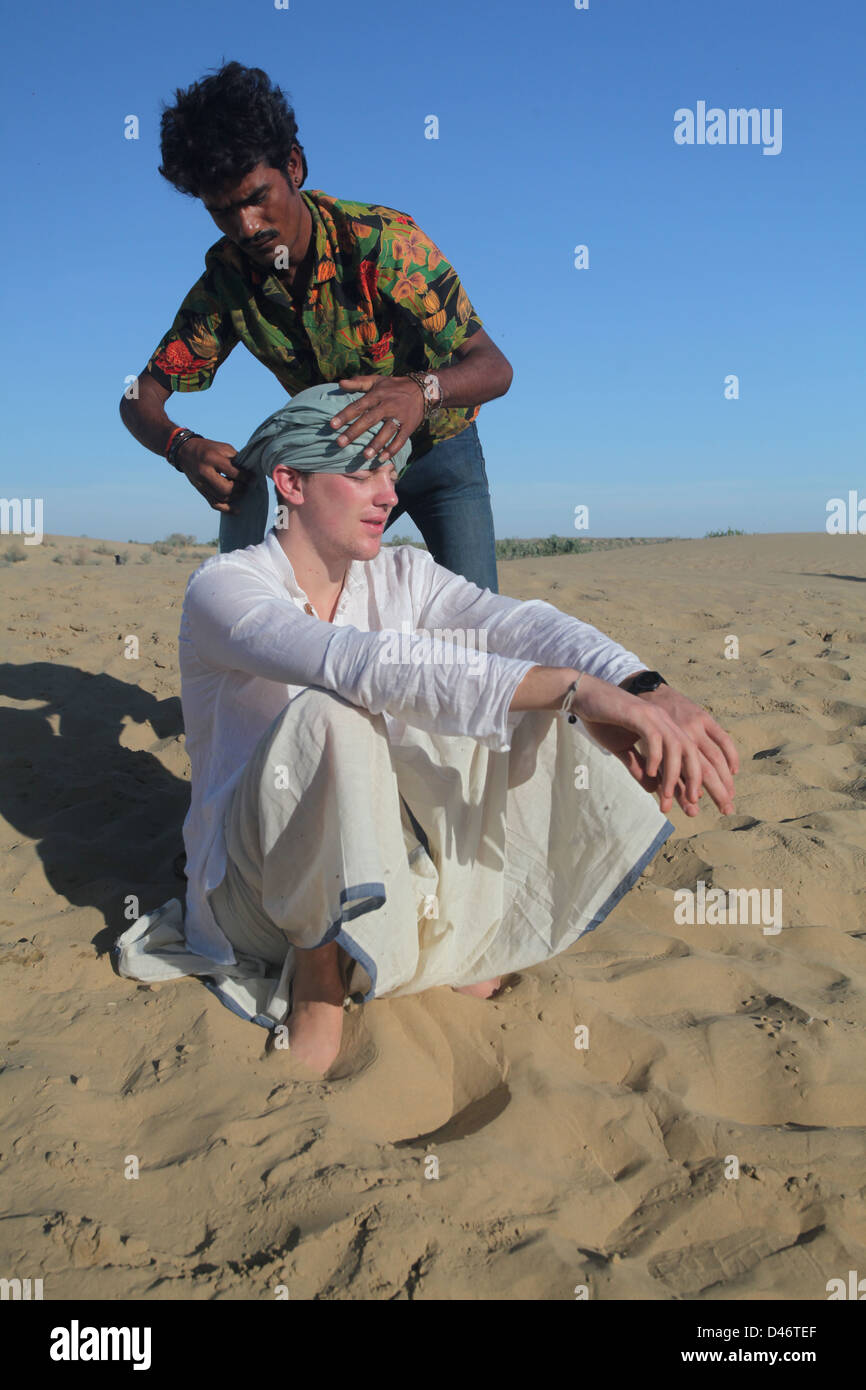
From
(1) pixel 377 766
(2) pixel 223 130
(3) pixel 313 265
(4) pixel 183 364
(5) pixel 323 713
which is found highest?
(2) pixel 223 130

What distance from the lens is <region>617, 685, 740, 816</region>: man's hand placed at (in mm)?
2115

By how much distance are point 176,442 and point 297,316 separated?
0.56 metres

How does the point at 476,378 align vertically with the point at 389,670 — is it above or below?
above

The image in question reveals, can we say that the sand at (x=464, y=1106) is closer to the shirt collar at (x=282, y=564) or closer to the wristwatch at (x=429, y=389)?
the shirt collar at (x=282, y=564)

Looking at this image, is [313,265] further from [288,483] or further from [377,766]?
[377,766]

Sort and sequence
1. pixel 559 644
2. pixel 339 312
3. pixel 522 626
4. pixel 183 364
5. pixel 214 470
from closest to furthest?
pixel 559 644, pixel 522 626, pixel 214 470, pixel 339 312, pixel 183 364

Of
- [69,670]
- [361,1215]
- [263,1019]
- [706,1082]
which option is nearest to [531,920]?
[706,1082]

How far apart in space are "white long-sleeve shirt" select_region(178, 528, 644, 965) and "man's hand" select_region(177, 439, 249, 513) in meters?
0.36

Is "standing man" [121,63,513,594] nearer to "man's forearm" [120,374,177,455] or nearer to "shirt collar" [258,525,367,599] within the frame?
"man's forearm" [120,374,177,455]

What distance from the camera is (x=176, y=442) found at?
10.0 ft

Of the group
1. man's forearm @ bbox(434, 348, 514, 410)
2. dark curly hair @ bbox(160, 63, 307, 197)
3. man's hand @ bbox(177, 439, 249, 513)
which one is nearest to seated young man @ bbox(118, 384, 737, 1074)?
man's hand @ bbox(177, 439, 249, 513)

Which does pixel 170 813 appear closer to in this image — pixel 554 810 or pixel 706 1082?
pixel 554 810

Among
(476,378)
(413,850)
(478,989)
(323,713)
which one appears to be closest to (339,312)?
(476,378)

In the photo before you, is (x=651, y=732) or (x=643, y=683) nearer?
(x=651, y=732)
